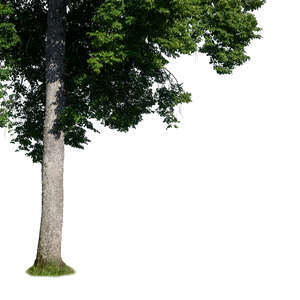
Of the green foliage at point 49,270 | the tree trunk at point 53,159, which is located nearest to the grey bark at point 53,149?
the tree trunk at point 53,159

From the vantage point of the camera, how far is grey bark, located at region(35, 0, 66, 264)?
625 inches

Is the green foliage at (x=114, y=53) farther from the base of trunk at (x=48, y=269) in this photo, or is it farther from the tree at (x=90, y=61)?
the base of trunk at (x=48, y=269)

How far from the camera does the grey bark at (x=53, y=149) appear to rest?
15.9 m

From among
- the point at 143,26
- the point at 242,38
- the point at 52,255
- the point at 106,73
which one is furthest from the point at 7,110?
the point at 242,38

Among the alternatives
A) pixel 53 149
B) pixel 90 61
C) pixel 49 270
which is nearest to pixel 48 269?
pixel 49 270

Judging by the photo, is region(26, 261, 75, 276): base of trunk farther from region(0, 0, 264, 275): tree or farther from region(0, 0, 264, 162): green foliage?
region(0, 0, 264, 162): green foliage

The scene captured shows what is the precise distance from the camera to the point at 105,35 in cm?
1374

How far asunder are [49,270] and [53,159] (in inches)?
128

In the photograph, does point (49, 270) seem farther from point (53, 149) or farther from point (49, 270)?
point (53, 149)

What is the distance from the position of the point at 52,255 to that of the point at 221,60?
25.4ft

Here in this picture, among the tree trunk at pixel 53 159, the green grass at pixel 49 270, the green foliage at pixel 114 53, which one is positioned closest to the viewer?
the green foliage at pixel 114 53

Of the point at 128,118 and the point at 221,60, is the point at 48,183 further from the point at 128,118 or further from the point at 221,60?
the point at 221,60

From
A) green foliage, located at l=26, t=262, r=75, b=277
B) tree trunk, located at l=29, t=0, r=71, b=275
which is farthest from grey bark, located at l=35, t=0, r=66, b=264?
green foliage, located at l=26, t=262, r=75, b=277

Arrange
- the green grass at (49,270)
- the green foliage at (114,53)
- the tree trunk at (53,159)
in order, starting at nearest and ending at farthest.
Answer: the green foliage at (114,53) → the green grass at (49,270) → the tree trunk at (53,159)
